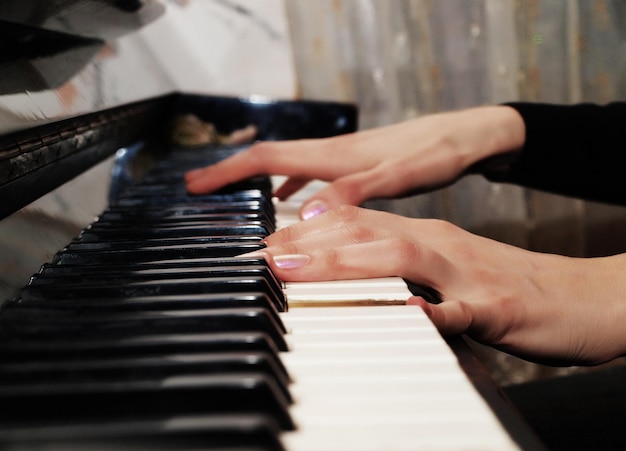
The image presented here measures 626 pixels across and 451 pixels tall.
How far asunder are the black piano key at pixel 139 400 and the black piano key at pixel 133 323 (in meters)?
0.08

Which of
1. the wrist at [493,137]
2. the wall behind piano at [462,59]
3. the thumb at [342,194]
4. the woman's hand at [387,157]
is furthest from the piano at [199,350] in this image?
the wall behind piano at [462,59]

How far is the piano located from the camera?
0.38 m

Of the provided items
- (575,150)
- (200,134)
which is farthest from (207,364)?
(200,134)

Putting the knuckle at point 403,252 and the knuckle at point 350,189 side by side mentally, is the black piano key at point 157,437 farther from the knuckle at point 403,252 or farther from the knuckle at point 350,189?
the knuckle at point 350,189

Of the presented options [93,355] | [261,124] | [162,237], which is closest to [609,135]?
[261,124]

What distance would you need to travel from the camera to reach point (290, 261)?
0.66 metres

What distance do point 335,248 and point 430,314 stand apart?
0.14 meters

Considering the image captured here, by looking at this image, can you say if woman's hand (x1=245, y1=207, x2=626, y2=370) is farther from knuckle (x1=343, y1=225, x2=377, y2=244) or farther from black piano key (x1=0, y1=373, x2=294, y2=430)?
black piano key (x1=0, y1=373, x2=294, y2=430)

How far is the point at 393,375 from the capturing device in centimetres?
46

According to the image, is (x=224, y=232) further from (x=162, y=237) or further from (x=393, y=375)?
(x=393, y=375)

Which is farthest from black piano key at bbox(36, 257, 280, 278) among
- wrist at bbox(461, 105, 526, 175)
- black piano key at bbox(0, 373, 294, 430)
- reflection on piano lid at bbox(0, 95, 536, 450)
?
wrist at bbox(461, 105, 526, 175)

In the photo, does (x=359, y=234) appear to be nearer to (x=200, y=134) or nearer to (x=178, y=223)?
(x=178, y=223)

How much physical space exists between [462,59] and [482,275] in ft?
4.78

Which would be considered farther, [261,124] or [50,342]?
[261,124]
